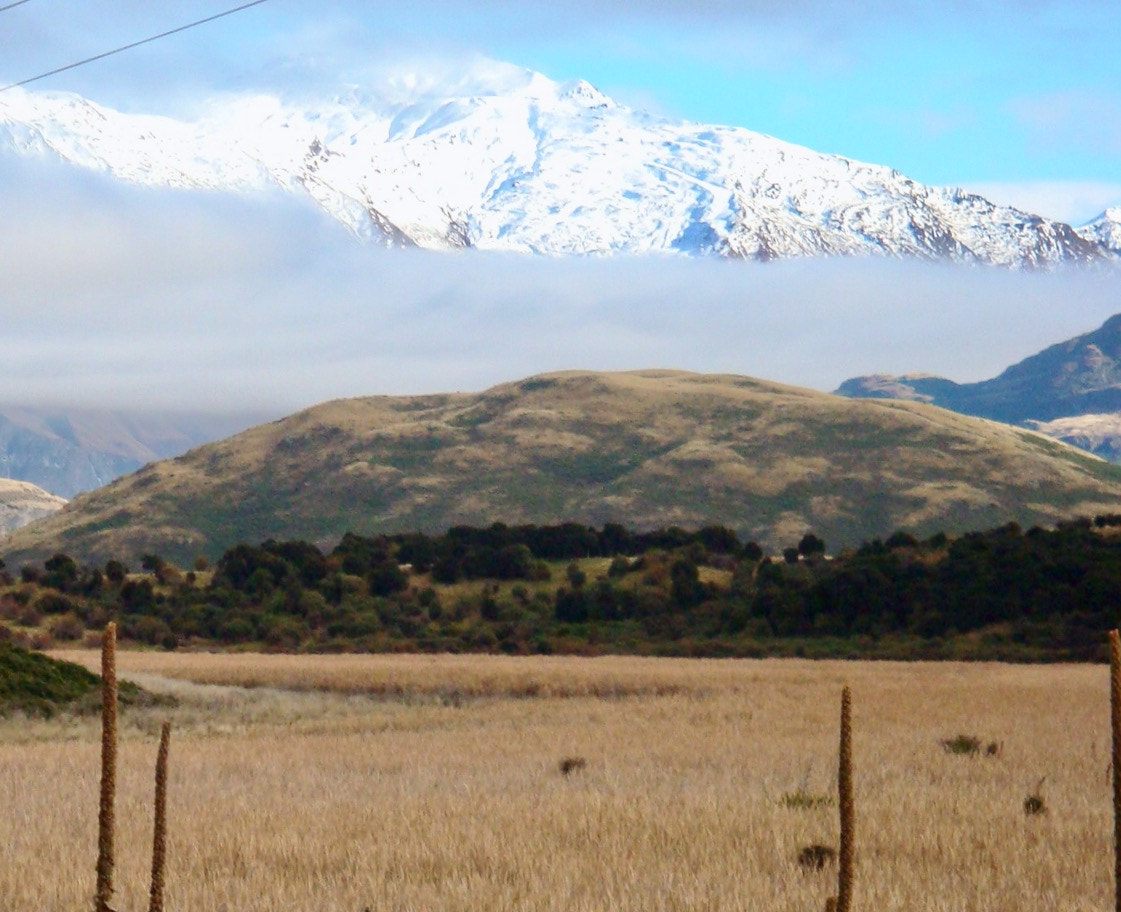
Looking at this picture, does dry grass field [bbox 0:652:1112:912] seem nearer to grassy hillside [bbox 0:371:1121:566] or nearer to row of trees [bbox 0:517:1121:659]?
row of trees [bbox 0:517:1121:659]

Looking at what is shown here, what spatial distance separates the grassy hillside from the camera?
158m

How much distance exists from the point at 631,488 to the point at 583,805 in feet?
511

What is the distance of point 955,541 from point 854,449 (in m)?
117

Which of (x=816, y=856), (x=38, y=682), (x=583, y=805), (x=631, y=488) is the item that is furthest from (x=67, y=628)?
(x=631, y=488)

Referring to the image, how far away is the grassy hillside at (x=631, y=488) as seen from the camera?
517 feet

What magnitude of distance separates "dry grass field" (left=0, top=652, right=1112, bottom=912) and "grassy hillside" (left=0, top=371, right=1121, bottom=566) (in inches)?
4758

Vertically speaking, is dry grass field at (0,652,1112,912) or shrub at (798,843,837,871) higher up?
shrub at (798,843,837,871)

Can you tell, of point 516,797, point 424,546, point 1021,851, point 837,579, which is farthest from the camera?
point 424,546

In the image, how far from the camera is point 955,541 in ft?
214

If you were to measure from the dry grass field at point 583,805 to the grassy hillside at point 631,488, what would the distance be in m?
121

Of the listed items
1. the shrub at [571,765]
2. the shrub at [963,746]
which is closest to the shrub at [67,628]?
the shrub at [571,765]

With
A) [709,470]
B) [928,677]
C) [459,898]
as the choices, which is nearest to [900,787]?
[459,898]

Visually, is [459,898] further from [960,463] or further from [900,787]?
[960,463]

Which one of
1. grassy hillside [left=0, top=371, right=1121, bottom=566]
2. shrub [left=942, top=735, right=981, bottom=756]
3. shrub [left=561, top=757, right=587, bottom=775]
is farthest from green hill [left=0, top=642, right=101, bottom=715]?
grassy hillside [left=0, top=371, right=1121, bottom=566]
